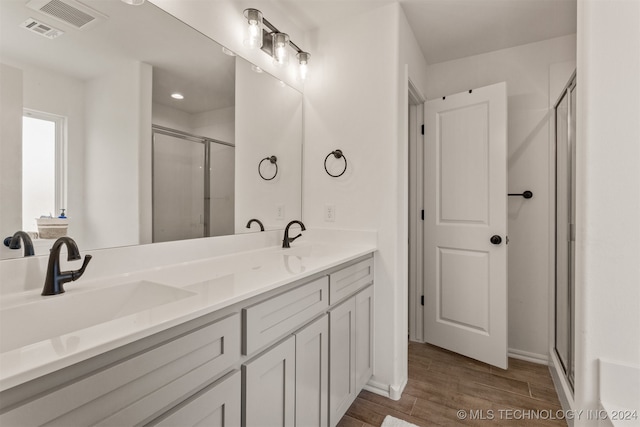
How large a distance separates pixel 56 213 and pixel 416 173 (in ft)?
7.99

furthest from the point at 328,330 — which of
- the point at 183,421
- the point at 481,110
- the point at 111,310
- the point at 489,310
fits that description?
the point at 481,110

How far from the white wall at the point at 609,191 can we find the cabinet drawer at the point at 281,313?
0.97 m

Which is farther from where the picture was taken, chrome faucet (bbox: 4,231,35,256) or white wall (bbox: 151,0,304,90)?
white wall (bbox: 151,0,304,90)

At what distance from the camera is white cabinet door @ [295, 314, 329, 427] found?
3.99 ft

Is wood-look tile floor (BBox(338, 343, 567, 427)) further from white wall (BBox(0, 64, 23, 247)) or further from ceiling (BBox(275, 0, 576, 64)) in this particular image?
ceiling (BBox(275, 0, 576, 64))

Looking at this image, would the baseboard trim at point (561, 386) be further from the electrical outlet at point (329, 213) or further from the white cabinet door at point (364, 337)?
the electrical outlet at point (329, 213)

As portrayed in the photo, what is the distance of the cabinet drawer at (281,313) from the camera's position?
975 millimetres

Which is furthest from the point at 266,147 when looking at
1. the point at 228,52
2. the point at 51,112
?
the point at 51,112

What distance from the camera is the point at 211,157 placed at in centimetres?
156

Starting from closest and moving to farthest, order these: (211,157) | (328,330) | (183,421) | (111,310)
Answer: (183,421) < (111,310) < (328,330) < (211,157)

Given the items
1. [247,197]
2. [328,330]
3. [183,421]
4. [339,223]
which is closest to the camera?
[183,421]

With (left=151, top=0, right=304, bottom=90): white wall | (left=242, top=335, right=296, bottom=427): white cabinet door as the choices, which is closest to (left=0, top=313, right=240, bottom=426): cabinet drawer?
(left=242, top=335, right=296, bottom=427): white cabinet door

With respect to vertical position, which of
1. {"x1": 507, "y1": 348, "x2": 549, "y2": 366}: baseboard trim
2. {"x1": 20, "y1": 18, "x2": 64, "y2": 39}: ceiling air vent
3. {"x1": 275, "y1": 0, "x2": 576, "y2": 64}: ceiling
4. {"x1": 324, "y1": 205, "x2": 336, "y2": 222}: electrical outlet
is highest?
{"x1": 275, "y1": 0, "x2": 576, "y2": 64}: ceiling

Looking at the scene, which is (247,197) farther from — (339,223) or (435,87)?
(435,87)
